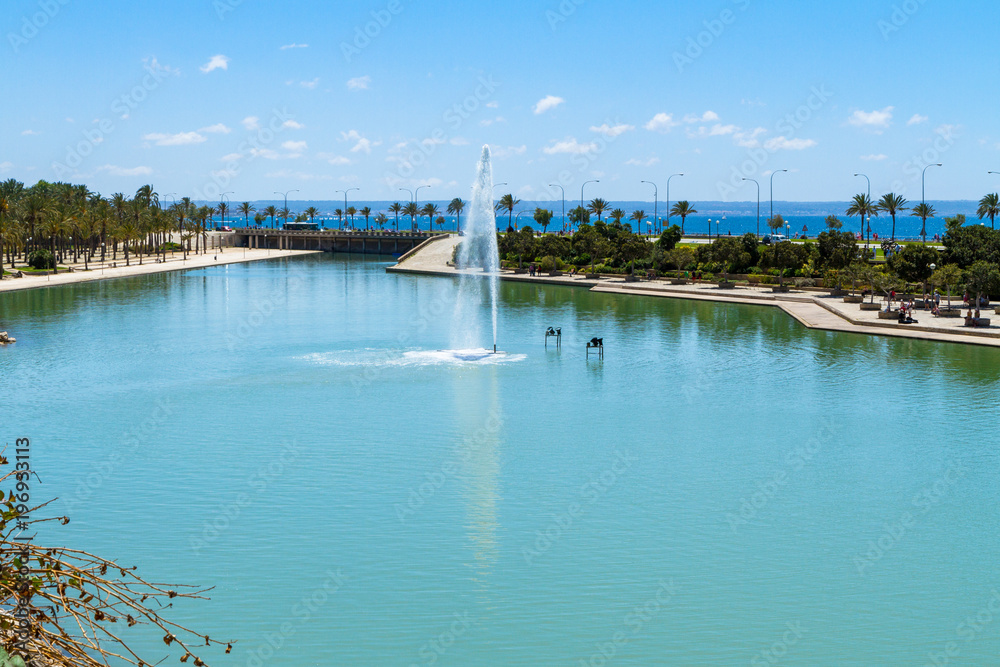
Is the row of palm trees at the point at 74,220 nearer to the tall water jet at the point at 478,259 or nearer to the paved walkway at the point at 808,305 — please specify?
the paved walkway at the point at 808,305

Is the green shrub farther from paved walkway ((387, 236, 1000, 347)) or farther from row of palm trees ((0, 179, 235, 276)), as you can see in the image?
paved walkway ((387, 236, 1000, 347))

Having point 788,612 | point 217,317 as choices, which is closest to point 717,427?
point 788,612

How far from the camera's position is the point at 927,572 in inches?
806

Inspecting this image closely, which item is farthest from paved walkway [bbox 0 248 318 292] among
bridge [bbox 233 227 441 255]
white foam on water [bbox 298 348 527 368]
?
white foam on water [bbox 298 348 527 368]

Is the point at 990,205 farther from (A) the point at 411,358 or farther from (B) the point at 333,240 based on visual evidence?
(B) the point at 333,240

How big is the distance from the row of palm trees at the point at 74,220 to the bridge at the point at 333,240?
20.9 m

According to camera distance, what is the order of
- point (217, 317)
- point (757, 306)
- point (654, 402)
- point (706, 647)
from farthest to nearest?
point (757, 306) < point (217, 317) < point (654, 402) < point (706, 647)

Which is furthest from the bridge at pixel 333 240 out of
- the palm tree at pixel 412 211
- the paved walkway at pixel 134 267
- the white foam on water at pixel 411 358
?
the white foam on water at pixel 411 358

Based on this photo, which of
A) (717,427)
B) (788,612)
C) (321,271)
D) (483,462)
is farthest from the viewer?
(321,271)

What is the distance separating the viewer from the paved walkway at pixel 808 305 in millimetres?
53750

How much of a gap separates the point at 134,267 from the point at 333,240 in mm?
64881

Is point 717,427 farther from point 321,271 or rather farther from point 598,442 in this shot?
point 321,271

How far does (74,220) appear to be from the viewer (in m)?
110

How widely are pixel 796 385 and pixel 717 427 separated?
9354 millimetres
